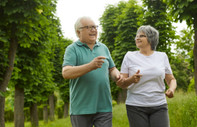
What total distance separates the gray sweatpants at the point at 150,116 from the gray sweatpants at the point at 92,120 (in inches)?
16.8

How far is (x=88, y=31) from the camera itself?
111 inches

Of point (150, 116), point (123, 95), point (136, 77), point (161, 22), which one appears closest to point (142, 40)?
point (136, 77)

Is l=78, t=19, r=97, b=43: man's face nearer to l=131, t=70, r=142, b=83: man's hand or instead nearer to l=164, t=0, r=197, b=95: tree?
l=131, t=70, r=142, b=83: man's hand

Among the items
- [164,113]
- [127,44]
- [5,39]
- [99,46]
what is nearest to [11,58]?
[5,39]

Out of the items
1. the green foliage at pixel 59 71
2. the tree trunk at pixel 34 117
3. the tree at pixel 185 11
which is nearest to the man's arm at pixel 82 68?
the tree at pixel 185 11

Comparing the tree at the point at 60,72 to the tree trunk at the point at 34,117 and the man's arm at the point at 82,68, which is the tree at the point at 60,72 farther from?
the man's arm at the point at 82,68

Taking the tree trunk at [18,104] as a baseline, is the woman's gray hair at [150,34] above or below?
above

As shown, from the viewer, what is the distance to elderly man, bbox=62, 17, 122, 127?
8.96ft

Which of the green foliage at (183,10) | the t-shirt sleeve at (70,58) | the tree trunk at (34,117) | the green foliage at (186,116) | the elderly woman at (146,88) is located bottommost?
the tree trunk at (34,117)

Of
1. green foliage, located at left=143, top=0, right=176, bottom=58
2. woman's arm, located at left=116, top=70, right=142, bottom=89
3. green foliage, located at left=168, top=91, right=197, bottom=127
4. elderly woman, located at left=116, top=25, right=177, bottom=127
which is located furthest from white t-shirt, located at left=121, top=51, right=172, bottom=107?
green foliage, located at left=143, top=0, right=176, bottom=58

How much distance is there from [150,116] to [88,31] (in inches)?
54.5

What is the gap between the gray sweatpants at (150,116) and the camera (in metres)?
3.02

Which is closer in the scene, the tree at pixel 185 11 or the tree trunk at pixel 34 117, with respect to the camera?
the tree at pixel 185 11

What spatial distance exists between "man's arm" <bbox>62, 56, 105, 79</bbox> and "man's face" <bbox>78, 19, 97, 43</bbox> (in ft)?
1.54
